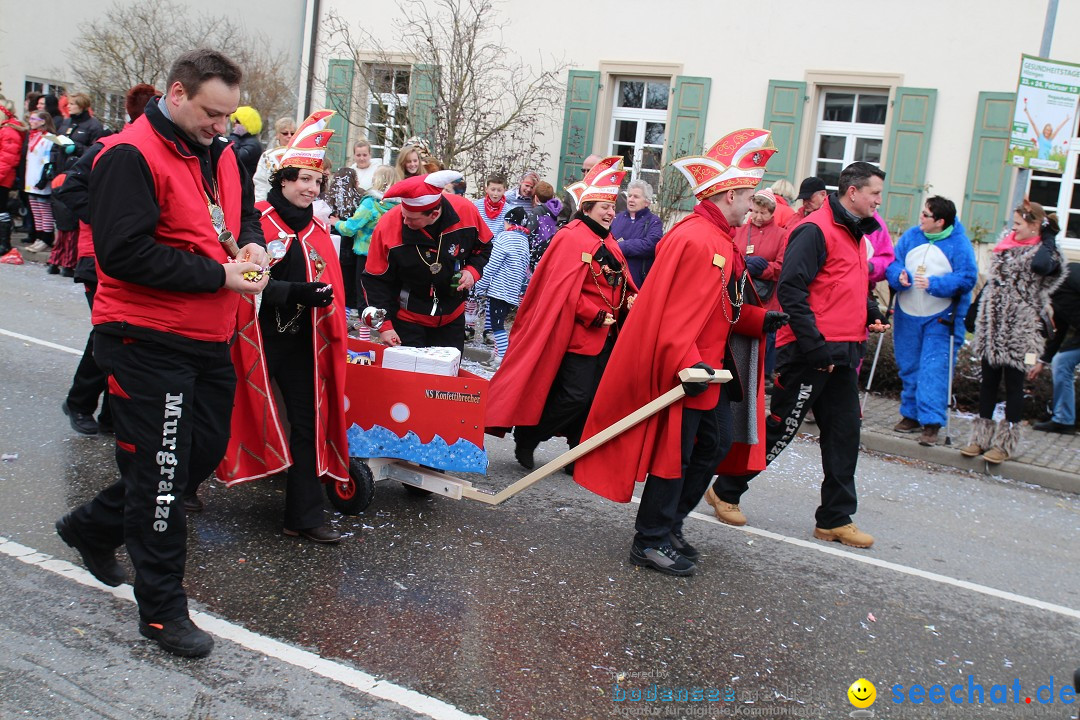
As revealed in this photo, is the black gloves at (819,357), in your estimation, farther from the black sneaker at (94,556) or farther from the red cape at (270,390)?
the black sneaker at (94,556)

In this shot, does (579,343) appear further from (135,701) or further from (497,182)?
(497,182)

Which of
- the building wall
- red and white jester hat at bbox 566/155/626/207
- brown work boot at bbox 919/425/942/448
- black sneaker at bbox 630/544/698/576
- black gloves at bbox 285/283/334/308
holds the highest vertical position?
the building wall

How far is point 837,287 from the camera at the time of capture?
552 centimetres

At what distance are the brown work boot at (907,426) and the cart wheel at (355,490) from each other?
5.41m

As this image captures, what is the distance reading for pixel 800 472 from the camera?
293 inches

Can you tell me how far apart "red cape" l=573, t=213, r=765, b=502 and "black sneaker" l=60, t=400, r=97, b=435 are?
10.3ft

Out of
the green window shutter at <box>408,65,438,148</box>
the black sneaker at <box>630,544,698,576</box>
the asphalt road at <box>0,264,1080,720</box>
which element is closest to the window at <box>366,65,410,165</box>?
the green window shutter at <box>408,65,438,148</box>

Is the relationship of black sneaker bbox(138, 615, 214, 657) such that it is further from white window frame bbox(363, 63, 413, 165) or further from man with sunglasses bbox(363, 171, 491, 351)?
white window frame bbox(363, 63, 413, 165)

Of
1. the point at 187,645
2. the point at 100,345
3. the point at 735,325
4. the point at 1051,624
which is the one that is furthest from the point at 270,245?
the point at 1051,624

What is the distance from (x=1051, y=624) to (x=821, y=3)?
11.2m

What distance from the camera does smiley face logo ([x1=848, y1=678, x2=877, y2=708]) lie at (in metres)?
3.79

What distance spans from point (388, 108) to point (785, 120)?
20.5 feet

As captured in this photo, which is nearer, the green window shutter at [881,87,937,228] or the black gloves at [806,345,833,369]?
the black gloves at [806,345,833,369]

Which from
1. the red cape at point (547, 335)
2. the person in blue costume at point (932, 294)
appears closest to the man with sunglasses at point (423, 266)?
the red cape at point (547, 335)
